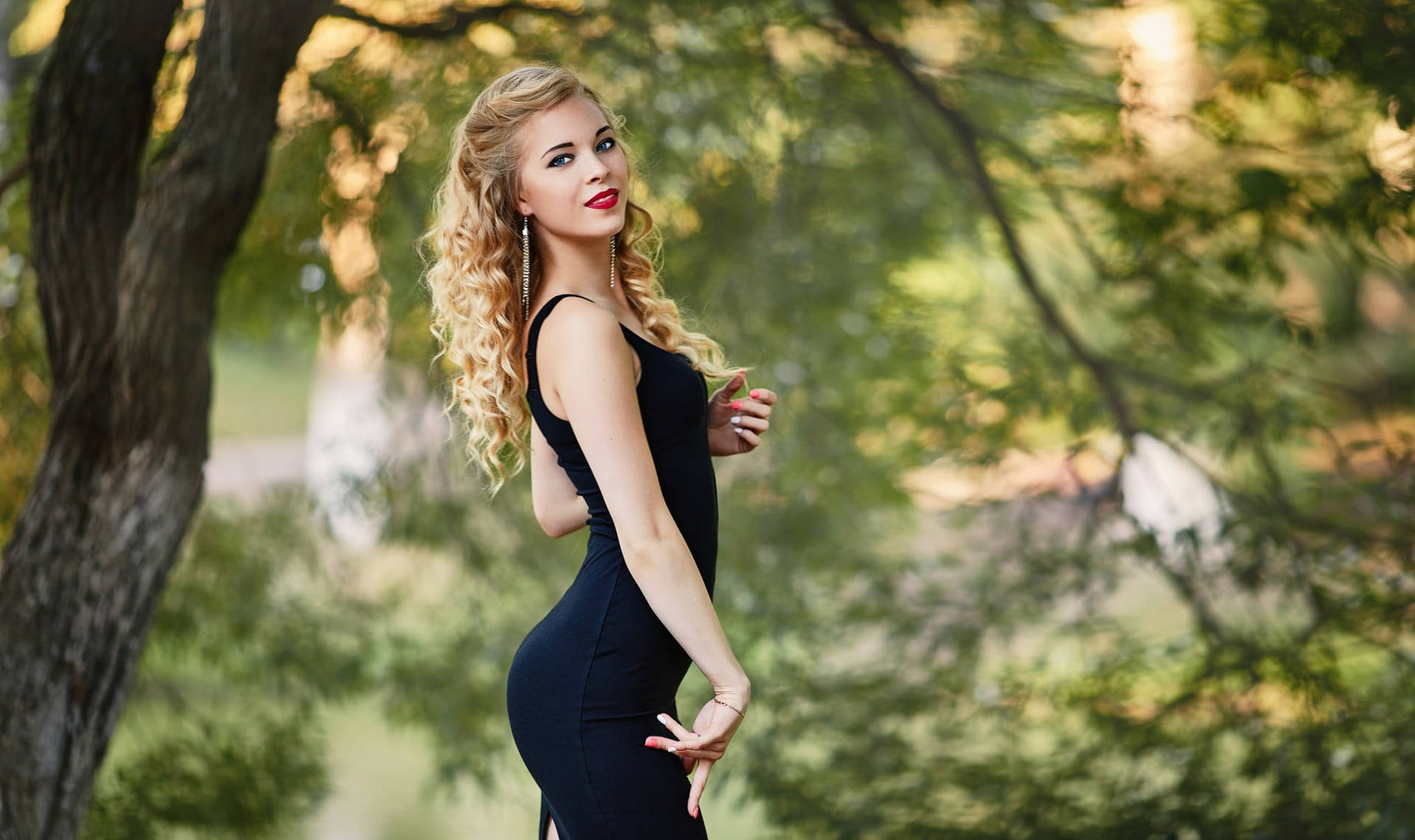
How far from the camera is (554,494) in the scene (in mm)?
1733

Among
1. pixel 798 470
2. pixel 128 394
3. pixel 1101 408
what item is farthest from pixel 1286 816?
pixel 128 394

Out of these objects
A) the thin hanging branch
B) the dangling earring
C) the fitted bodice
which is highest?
the dangling earring

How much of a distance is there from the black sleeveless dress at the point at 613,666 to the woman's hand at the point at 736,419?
6.6 inches

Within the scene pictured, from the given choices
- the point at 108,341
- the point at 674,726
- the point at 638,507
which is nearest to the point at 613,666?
the point at 674,726

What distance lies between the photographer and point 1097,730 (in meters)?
4.09

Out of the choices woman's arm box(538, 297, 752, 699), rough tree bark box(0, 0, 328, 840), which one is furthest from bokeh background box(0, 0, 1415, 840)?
woman's arm box(538, 297, 752, 699)

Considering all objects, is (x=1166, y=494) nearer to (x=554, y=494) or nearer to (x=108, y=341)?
(x=554, y=494)

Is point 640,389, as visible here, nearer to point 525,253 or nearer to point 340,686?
point 525,253

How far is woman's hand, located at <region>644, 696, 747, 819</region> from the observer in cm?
140

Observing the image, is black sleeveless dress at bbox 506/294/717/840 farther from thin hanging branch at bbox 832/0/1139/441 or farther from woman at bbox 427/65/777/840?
thin hanging branch at bbox 832/0/1139/441

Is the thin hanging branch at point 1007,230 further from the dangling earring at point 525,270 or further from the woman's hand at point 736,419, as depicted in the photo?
the dangling earring at point 525,270

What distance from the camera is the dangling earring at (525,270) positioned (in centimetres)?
162

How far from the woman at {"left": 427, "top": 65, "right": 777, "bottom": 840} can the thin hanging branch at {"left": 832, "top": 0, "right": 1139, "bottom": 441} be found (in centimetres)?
257

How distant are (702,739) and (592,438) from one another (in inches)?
14.1
